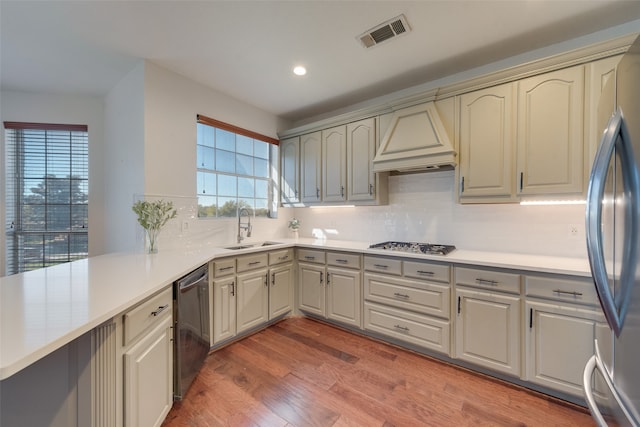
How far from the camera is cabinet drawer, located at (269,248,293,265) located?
2849 millimetres

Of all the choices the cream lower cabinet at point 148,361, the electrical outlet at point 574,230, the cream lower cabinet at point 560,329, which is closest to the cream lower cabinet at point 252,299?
the cream lower cabinet at point 148,361

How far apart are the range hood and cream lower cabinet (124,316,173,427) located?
2.27m

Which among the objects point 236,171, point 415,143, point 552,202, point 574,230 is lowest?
point 574,230

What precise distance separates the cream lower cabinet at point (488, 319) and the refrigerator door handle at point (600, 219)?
114 centimetres

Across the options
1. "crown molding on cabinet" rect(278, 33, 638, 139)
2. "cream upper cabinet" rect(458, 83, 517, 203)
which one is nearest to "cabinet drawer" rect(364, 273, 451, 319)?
"cream upper cabinet" rect(458, 83, 517, 203)

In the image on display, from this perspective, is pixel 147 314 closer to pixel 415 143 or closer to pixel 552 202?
pixel 415 143

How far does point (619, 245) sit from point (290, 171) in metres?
3.15

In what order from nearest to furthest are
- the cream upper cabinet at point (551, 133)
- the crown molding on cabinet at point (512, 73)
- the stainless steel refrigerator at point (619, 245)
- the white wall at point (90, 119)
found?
the stainless steel refrigerator at point (619, 245)
the crown molding on cabinet at point (512, 73)
the cream upper cabinet at point (551, 133)
the white wall at point (90, 119)

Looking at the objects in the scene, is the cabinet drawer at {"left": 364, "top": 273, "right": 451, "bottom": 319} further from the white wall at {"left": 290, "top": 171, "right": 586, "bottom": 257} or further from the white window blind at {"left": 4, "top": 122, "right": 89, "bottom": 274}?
the white window blind at {"left": 4, "top": 122, "right": 89, "bottom": 274}

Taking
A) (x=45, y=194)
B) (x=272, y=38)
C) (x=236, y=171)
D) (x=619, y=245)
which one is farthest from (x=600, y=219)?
(x=45, y=194)

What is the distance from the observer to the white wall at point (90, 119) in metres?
2.95

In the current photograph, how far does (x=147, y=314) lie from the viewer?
131 centimetres

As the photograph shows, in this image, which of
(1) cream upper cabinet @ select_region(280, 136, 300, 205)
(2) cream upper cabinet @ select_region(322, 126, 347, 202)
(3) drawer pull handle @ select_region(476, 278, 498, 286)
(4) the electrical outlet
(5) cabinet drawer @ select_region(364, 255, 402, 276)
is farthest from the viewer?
(1) cream upper cabinet @ select_region(280, 136, 300, 205)

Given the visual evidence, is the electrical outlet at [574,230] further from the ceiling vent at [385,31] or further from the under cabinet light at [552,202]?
the ceiling vent at [385,31]
